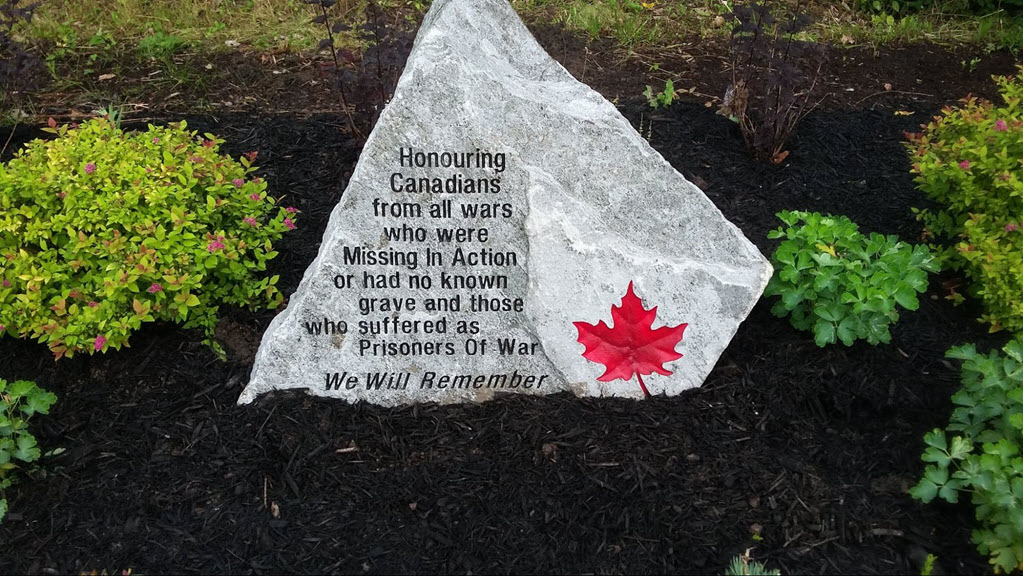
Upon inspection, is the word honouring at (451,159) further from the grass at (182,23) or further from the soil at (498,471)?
the grass at (182,23)

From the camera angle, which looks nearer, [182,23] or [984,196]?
[984,196]

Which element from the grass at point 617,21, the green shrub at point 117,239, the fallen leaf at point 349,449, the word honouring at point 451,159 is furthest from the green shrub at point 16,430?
the grass at point 617,21

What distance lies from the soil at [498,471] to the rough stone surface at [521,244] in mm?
133

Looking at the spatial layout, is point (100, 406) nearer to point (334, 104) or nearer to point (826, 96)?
point (334, 104)

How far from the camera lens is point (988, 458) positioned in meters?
2.27

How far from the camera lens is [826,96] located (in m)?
4.88

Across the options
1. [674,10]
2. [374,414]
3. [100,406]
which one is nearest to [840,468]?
[374,414]

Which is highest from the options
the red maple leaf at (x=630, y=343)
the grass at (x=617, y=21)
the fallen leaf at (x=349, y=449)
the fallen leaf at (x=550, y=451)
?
the grass at (x=617, y=21)

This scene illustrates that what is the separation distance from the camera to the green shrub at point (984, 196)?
290cm

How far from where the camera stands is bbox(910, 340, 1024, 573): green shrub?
7.38 ft

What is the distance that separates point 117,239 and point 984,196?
322cm

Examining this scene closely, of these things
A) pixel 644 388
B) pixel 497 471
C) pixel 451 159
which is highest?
pixel 451 159

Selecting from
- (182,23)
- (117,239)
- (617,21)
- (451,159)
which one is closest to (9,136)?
(182,23)

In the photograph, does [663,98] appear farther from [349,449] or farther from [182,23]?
[182,23]
